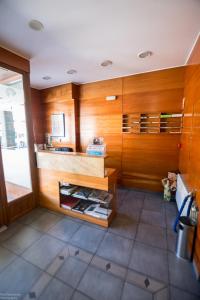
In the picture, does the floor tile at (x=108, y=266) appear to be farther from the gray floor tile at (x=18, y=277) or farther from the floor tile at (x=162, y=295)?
the gray floor tile at (x=18, y=277)

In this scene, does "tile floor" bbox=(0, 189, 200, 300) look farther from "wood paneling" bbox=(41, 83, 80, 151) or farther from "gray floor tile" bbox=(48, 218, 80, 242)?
"wood paneling" bbox=(41, 83, 80, 151)

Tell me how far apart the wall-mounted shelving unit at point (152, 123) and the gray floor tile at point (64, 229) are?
2.28 meters

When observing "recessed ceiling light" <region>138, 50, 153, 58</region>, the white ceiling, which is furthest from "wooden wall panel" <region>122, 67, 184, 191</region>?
"recessed ceiling light" <region>138, 50, 153, 58</region>

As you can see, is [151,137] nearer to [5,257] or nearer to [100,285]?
[100,285]

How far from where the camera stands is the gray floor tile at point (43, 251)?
1543 mm

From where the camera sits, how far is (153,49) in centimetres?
212

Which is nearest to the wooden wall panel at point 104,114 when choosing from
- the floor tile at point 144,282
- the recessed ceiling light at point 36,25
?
the recessed ceiling light at point 36,25

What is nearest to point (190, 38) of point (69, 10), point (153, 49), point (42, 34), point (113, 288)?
point (153, 49)

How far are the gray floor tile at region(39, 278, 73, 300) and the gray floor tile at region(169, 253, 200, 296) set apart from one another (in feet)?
3.22

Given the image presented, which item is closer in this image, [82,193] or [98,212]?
[98,212]

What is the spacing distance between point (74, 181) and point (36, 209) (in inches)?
41.7

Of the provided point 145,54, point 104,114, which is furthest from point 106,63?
point 104,114

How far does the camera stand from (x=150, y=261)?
5.05 ft

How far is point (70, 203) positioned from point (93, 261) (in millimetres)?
1017
